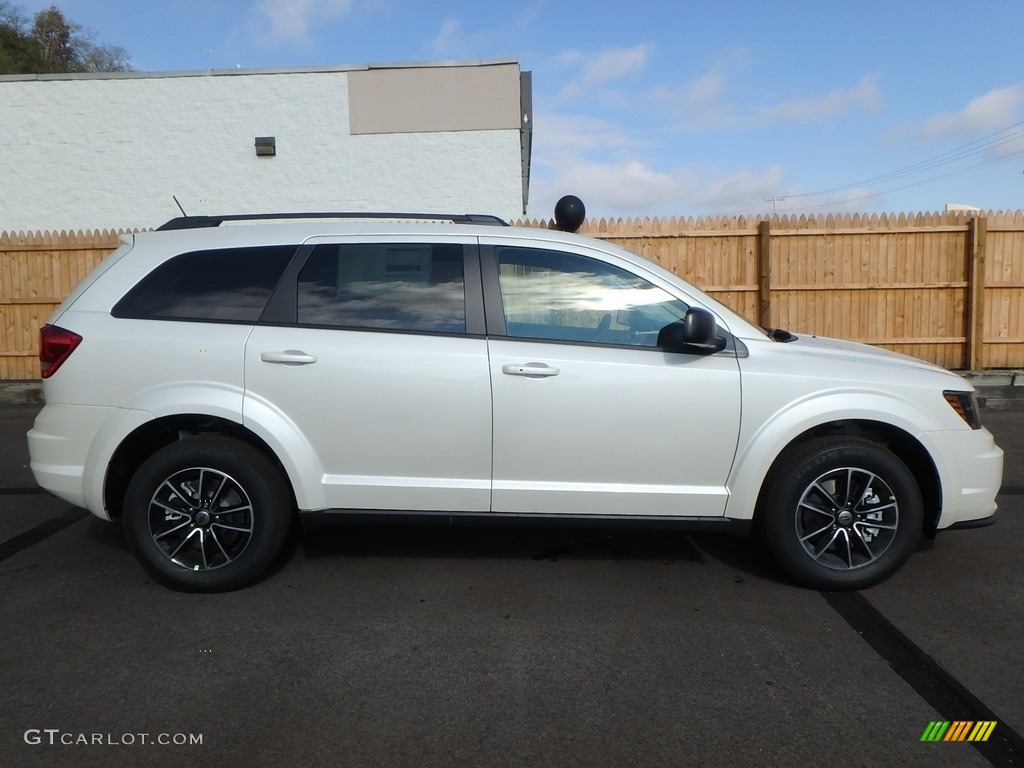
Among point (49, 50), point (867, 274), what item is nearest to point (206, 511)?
point (867, 274)

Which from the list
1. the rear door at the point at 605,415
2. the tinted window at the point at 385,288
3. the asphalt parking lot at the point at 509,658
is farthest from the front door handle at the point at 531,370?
the asphalt parking lot at the point at 509,658

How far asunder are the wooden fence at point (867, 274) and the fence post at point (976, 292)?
0.06 ft

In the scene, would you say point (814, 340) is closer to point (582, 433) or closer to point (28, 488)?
point (582, 433)

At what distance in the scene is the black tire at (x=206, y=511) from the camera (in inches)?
160

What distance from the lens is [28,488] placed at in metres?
6.45

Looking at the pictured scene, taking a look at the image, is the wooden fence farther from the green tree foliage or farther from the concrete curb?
the green tree foliage

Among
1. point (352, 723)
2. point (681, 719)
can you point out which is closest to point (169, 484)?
point (352, 723)

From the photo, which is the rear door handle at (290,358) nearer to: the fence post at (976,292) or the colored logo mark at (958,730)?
the colored logo mark at (958,730)

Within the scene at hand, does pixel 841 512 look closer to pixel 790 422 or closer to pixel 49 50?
pixel 790 422

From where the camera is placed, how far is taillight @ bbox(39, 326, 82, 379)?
4117 millimetres

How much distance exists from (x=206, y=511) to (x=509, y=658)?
171cm

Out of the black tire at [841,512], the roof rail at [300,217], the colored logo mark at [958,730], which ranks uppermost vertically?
the roof rail at [300,217]

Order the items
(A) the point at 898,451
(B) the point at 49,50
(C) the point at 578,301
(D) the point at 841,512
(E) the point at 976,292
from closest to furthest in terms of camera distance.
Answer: (D) the point at 841,512 → (C) the point at 578,301 → (A) the point at 898,451 → (E) the point at 976,292 → (B) the point at 49,50

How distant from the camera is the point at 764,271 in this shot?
10617 mm
